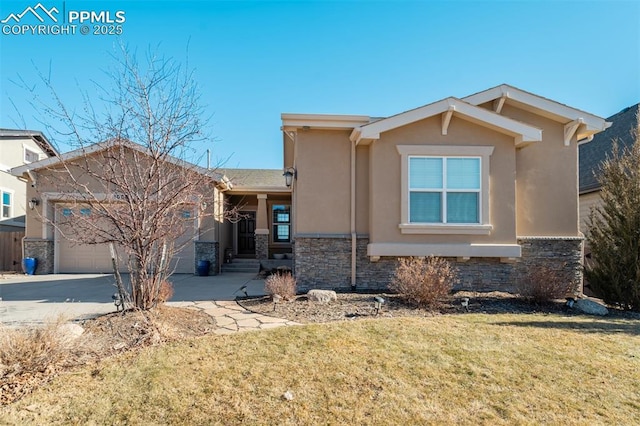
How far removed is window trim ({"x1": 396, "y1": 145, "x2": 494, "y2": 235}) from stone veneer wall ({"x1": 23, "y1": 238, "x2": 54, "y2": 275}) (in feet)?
43.4

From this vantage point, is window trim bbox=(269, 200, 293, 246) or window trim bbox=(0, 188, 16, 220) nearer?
window trim bbox=(0, 188, 16, 220)

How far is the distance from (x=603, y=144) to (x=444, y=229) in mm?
11045

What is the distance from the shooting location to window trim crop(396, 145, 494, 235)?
26.6ft

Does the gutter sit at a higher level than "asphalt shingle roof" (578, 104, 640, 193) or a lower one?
lower

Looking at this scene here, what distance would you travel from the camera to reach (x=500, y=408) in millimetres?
3088

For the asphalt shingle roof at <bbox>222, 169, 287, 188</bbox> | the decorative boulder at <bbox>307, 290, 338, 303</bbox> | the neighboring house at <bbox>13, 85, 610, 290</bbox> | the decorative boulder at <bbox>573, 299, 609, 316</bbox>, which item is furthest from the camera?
the asphalt shingle roof at <bbox>222, 169, 287, 188</bbox>

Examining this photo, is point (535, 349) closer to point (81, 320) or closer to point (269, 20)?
point (81, 320)

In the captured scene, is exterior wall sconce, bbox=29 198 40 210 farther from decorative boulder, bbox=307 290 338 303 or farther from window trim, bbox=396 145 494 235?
window trim, bbox=396 145 494 235

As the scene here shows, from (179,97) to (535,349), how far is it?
23.6 feet

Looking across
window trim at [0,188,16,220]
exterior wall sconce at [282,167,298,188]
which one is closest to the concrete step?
exterior wall sconce at [282,167,298,188]

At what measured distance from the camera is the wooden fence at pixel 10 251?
13.4 metres

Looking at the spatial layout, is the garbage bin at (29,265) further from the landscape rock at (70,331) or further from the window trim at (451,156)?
the window trim at (451,156)

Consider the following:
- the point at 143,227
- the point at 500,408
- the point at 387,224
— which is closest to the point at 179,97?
the point at 143,227
